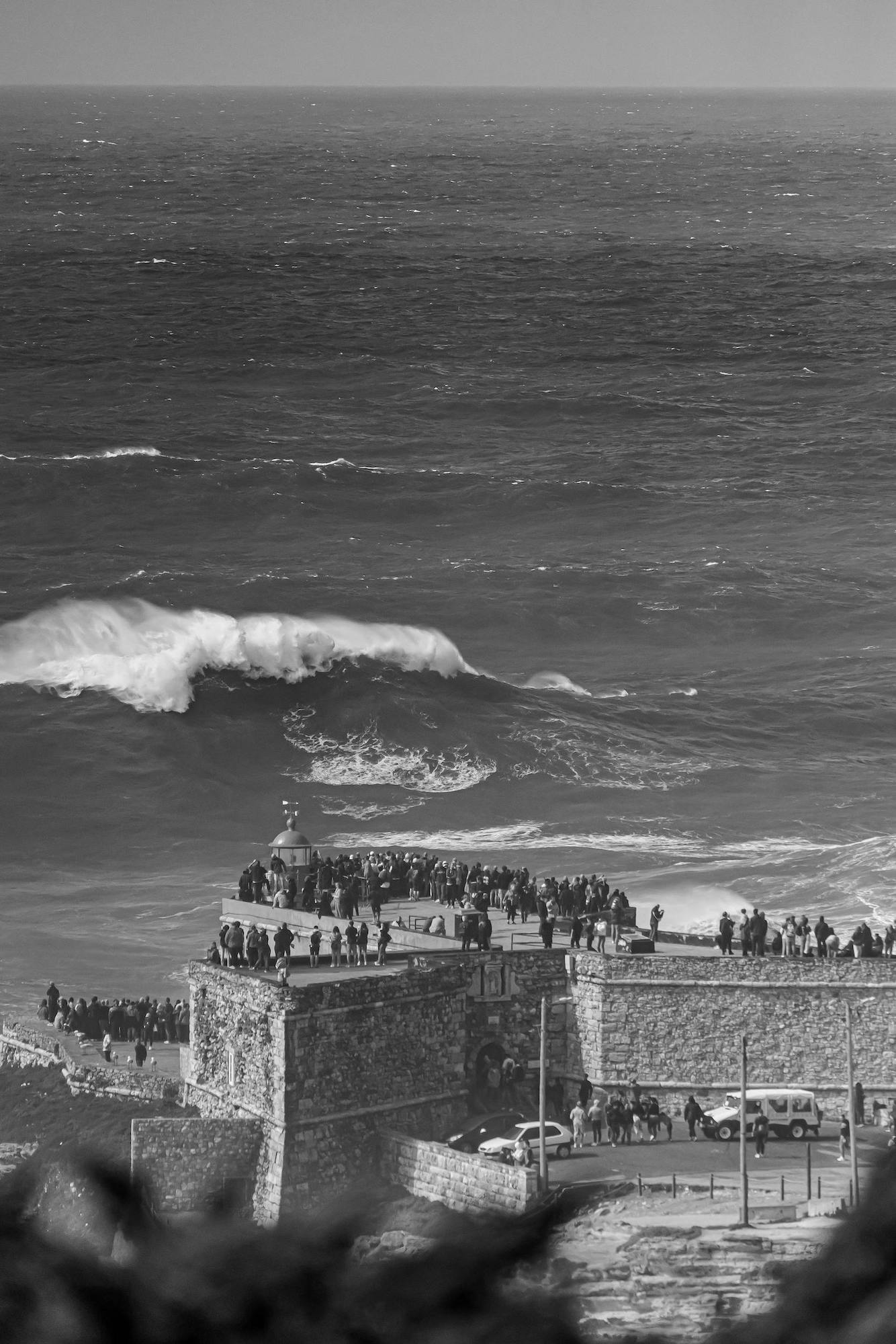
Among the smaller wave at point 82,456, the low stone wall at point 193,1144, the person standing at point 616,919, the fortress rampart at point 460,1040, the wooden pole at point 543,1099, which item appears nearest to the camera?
the wooden pole at point 543,1099

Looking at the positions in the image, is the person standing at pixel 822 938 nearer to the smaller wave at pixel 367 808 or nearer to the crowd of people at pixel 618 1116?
Result: the crowd of people at pixel 618 1116

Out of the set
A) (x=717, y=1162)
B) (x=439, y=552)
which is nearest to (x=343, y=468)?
(x=439, y=552)

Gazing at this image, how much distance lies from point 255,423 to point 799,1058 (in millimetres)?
63892

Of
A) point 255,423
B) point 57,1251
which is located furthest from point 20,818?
point 57,1251

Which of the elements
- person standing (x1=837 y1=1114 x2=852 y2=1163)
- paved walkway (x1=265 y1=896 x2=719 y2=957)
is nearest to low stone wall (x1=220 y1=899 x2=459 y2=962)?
paved walkway (x1=265 y1=896 x2=719 y2=957)

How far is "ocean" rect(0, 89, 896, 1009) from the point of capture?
161 feet

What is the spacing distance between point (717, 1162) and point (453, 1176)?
3.48m

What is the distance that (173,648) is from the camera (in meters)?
63.1

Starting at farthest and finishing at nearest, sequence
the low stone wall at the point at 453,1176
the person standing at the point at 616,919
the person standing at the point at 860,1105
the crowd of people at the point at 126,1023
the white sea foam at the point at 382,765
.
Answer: the white sea foam at the point at 382,765 → the crowd of people at the point at 126,1023 → the person standing at the point at 616,919 → the person standing at the point at 860,1105 → the low stone wall at the point at 453,1176

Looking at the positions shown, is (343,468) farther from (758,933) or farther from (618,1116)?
(618,1116)

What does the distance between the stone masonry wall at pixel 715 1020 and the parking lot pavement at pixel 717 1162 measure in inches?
45.6

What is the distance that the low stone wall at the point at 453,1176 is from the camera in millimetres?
24078

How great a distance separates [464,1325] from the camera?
12.3 ft

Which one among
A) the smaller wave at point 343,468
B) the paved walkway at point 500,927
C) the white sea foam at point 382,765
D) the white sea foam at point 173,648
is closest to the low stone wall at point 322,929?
the paved walkway at point 500,927
